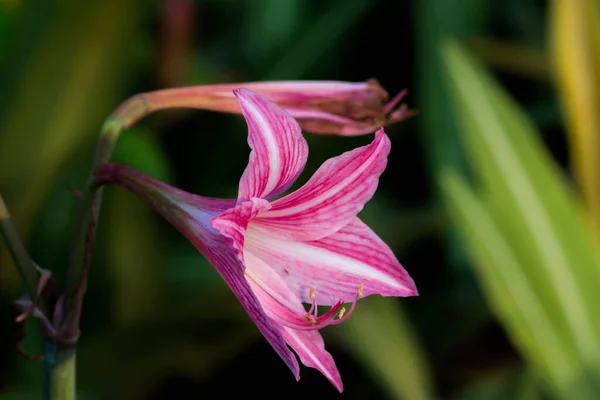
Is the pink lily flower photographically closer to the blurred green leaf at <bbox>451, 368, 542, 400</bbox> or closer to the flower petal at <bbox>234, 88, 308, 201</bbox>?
the flower petal at <bbox>234, 88, 308, 201</bbox>

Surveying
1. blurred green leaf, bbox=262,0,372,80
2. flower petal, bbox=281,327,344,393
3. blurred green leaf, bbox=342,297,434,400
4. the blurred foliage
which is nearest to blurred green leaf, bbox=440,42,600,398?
the blurred foliage

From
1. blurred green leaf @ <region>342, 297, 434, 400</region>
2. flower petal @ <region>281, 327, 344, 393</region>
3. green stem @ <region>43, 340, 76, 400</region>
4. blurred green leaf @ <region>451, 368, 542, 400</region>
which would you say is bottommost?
blurred green leaf @ <region>451, 368, 542, 400</region>

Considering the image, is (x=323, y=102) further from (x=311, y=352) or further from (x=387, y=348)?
(x=387, y=348)

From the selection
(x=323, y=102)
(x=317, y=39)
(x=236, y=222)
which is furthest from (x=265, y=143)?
(x=317, y=39)

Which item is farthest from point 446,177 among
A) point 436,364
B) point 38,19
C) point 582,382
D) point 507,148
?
point 38,19

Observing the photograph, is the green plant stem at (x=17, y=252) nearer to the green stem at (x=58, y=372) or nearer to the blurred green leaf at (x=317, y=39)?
the green stem at (x=58, y=372)

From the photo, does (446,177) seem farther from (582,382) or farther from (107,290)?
(107,290)

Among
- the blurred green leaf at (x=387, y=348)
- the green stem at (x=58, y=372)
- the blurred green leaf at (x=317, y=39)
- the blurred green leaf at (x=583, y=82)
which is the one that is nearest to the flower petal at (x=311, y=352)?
the green stem at (x=58, y=372)
